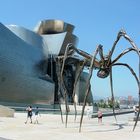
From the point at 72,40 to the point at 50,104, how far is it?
13698mm

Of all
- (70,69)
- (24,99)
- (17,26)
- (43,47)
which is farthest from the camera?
(70,69)

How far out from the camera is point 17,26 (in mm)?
69562

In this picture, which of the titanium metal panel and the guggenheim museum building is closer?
the titanium metal panel

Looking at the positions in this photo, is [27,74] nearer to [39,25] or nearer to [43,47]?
[43,47]

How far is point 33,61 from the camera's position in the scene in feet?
223

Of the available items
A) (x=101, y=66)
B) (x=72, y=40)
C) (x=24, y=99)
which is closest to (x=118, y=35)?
(x=101, y=66)

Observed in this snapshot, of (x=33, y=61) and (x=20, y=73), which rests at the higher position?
(x=33, y=61)

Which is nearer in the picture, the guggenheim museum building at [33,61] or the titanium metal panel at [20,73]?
the titanium metal panel at [20,73]

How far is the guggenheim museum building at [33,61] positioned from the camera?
189 ft

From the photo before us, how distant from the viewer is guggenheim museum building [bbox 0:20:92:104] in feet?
189

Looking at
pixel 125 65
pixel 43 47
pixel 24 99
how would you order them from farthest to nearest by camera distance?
pixel 43 47 < pixel 24 99 < pixel 125 65

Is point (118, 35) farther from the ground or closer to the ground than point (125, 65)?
farther from the ground

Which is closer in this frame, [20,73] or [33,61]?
[20,73]

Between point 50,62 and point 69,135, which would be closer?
point 69,135
